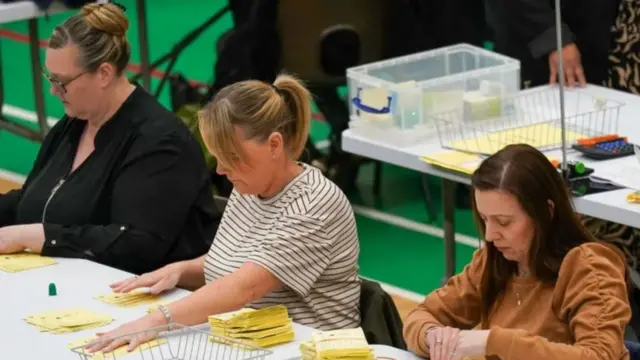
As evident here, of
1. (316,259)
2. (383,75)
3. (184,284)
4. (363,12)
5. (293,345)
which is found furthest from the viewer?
(363,12)

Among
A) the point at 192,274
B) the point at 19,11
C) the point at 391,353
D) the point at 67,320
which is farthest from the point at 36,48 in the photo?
the point at 391,353

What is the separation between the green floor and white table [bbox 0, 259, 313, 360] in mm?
2169

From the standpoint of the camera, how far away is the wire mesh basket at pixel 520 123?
13.8 feet

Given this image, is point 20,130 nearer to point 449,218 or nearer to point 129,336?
point 449,218

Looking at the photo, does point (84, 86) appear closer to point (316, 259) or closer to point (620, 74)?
point (316, 259)

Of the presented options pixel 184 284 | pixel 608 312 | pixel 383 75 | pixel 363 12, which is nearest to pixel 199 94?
pixel 363 12

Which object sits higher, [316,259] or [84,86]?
[84,86]

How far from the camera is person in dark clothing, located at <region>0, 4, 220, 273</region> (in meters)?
3.77

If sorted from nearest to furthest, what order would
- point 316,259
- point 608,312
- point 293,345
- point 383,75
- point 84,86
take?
point 608,312, point 293,345, point 316,259, point 84,86, point 383,75

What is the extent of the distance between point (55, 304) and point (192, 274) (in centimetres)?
39

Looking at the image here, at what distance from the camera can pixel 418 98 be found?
4.36 metres

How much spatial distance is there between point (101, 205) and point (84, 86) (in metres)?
0.36

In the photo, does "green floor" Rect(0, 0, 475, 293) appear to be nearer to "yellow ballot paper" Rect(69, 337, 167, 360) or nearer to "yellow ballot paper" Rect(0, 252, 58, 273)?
"yellow ballot paper" Rect(0, 252, 58, 273)

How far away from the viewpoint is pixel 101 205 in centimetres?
389
